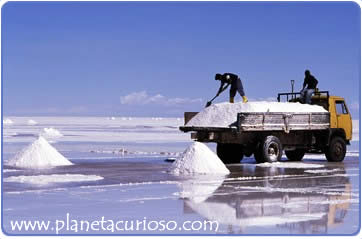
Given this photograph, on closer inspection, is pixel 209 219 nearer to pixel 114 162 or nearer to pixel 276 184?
pixel 276 184

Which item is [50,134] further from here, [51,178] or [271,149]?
[51,178]

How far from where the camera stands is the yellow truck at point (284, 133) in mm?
21094

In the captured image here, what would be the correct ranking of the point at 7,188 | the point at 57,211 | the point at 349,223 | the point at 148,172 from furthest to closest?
the point at 148,172 < the point at 7,188 < the point at 57,211 < the point at 349,223

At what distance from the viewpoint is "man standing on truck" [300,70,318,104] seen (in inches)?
934

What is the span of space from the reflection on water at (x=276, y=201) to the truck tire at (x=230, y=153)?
15.5 ft

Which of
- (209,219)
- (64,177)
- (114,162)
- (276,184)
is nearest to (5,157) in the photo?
(114,162)

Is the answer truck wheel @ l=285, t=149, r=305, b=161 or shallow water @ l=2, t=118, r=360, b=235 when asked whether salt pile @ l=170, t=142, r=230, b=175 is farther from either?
truck wheel @ l=285, t=149, r=305, b=161

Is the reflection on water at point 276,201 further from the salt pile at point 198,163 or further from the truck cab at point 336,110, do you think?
the truck cab at point 336,110

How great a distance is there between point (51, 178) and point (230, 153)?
7.86 metres

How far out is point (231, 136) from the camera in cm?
2114

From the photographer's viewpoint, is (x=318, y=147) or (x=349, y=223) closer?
(x=349, y=223)

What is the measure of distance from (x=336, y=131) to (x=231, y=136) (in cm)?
431

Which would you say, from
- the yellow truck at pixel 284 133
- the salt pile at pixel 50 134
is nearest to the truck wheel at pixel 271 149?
the yellow truck at pixel 284 133

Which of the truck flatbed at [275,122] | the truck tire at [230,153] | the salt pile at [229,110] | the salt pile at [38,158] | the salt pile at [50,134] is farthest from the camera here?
the salt pile at [50,134]
